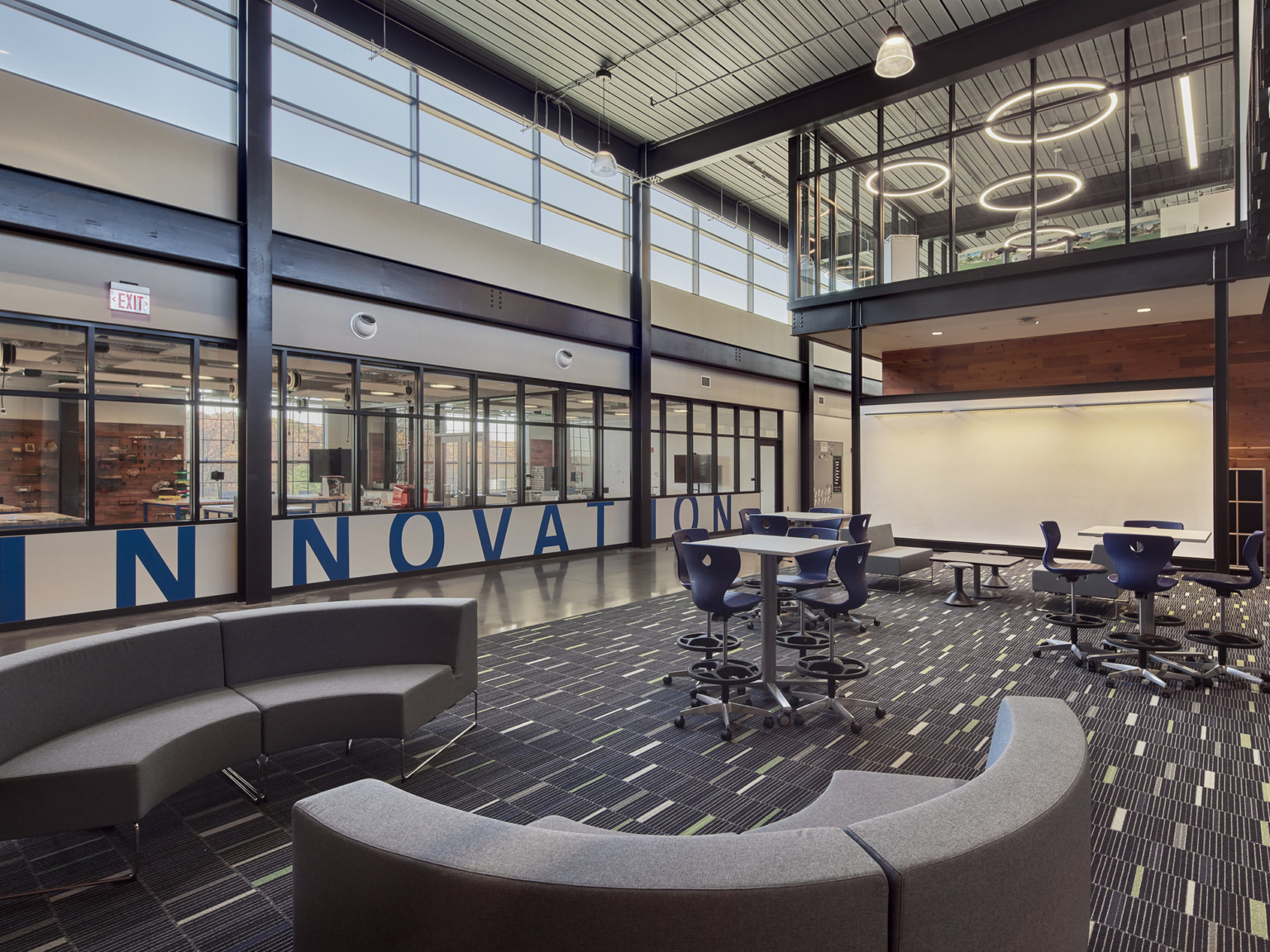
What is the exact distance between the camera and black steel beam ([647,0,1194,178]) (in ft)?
26.0

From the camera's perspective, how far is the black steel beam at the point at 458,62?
802 centimetres

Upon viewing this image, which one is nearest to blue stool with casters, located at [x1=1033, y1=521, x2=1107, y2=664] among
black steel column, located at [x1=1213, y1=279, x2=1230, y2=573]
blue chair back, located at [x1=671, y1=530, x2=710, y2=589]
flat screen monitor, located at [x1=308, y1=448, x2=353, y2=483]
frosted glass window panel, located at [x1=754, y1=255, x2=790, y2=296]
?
blue chair back, located at [x1=671, y1=530, x2=710, y2=589]

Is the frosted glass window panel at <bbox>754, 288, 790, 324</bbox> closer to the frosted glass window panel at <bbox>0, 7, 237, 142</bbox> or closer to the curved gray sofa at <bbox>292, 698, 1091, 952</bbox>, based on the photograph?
the frosted glass window panel at <bbox>0, 7, 237, 142</bbox>

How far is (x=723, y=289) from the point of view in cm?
1472

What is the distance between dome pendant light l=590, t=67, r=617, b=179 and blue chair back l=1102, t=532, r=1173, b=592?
6920 millimetres

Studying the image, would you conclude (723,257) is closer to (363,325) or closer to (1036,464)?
(1036,464)

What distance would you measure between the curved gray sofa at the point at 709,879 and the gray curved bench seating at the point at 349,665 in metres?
1.84

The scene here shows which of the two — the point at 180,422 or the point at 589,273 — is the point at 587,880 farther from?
the point at 589,273

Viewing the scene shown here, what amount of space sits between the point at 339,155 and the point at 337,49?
1.27m

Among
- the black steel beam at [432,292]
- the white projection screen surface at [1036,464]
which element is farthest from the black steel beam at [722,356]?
the white projection screen surface at [1036,464]

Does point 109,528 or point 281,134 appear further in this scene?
point 281,134

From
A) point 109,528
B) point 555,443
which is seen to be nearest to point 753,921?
point 109,528

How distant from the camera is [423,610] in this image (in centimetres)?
372

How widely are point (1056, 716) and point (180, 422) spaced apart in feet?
25.2
